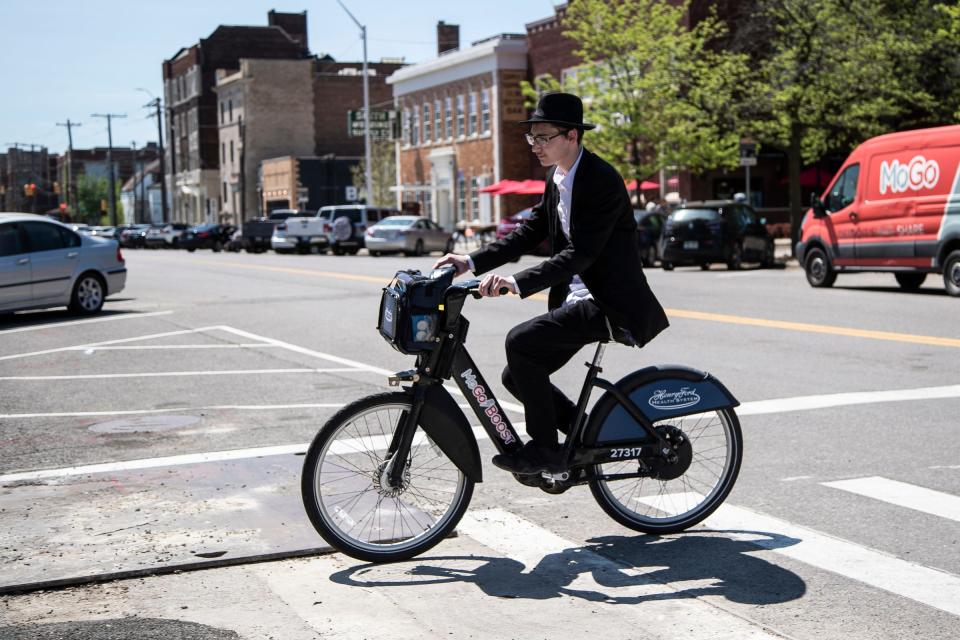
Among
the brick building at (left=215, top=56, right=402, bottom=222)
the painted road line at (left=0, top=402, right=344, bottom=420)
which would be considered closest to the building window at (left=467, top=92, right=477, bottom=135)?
the brick building at (left=215, top=56, right=402, bottom=222)

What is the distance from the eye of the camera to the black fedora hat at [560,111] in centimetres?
557

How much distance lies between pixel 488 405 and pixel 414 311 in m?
0.55

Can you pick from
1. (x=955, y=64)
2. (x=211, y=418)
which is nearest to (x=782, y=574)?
(x=211, y=418)

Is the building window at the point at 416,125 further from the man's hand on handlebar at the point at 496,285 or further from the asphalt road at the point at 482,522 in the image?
the man's hand on handlebar at the point at 496,285

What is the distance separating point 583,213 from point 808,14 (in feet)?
101

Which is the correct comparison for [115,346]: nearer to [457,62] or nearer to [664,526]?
[664,526]

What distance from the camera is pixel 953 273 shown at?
19.7m

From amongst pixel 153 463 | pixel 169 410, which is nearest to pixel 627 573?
A: pixel 153 463

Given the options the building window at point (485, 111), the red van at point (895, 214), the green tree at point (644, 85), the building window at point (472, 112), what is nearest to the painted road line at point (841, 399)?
the red van at point (895, 214)

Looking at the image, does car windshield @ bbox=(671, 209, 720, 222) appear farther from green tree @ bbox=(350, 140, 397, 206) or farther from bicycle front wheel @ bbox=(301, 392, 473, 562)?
green tree @ bbox=(350, 140, 397, 206)

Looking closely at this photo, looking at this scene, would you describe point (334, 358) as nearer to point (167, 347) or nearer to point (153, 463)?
point (167, 347)

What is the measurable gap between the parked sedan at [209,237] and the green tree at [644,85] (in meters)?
27.2

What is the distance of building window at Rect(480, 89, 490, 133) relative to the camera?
6169cm

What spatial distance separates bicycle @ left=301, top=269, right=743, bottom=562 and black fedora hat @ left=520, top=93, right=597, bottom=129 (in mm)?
763
